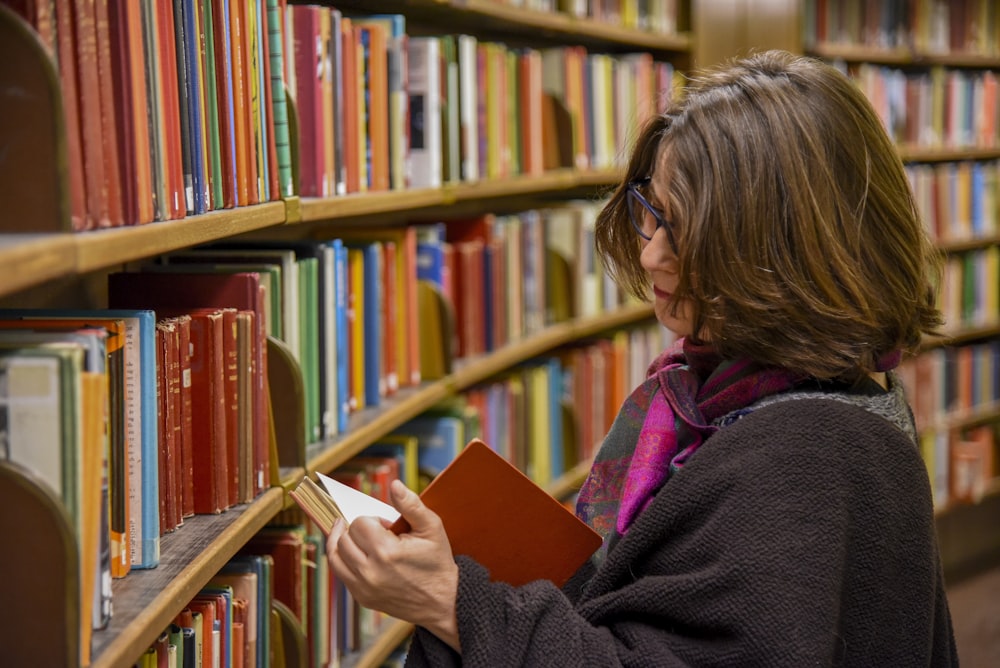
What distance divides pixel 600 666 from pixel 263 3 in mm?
925

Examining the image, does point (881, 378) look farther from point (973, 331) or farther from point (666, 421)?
point (973, 331)

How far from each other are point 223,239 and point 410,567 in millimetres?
829

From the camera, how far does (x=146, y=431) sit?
1193mm

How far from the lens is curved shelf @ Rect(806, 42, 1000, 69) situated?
410 centimetres

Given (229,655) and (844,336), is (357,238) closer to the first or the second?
(229,655)

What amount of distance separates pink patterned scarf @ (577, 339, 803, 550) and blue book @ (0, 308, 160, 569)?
52 centimetres

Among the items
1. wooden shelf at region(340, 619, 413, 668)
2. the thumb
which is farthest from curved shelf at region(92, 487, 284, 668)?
wooden shelf at region(340, 619, 413, 668)

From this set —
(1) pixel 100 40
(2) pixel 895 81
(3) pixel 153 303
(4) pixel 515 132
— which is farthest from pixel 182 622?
(2) pixel 895 81

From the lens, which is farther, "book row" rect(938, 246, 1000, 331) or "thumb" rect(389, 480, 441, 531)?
"book row" rect(938, 246, 1000, 331)

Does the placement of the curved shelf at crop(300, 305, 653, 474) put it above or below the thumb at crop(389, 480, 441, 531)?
below

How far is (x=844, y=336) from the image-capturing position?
1229 millimetres

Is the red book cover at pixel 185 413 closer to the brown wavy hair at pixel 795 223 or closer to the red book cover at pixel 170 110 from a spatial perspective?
the red book cover at pixel 170 110

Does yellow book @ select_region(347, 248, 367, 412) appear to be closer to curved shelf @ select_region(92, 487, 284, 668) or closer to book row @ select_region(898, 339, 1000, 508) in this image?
curved shelf @ select_region(92, 487, 284, 668)

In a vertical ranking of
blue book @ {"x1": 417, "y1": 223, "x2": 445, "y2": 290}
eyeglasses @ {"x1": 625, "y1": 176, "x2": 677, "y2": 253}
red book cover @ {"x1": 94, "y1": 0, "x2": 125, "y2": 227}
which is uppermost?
red book cover @ {"x1": 94, "y1": 0, "x2": 125, "y2": 227}
